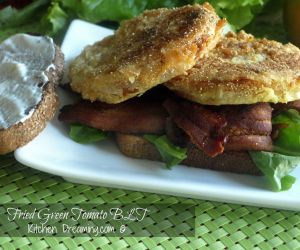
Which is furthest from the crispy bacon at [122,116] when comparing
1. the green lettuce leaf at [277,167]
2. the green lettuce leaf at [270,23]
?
the green lettuce leaf at [270,23]

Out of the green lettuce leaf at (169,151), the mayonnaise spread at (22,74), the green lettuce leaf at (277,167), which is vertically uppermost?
the mayonnaise spread at (22,74)

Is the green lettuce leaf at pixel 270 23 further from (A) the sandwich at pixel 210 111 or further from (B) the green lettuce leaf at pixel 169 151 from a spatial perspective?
(B) the green lettuce leaf at pixel 169 151

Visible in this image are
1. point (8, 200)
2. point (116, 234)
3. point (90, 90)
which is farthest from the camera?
point (90, 90)

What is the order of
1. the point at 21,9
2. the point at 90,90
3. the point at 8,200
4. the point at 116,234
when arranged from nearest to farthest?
the point at 116,234 → the point at 8,200 → the point at 90,90 → the point at 21,9

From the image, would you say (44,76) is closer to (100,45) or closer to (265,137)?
(100,45)

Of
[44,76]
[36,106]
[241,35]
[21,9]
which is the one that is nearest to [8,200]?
[36,106]

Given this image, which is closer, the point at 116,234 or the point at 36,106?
the point at 116,234
